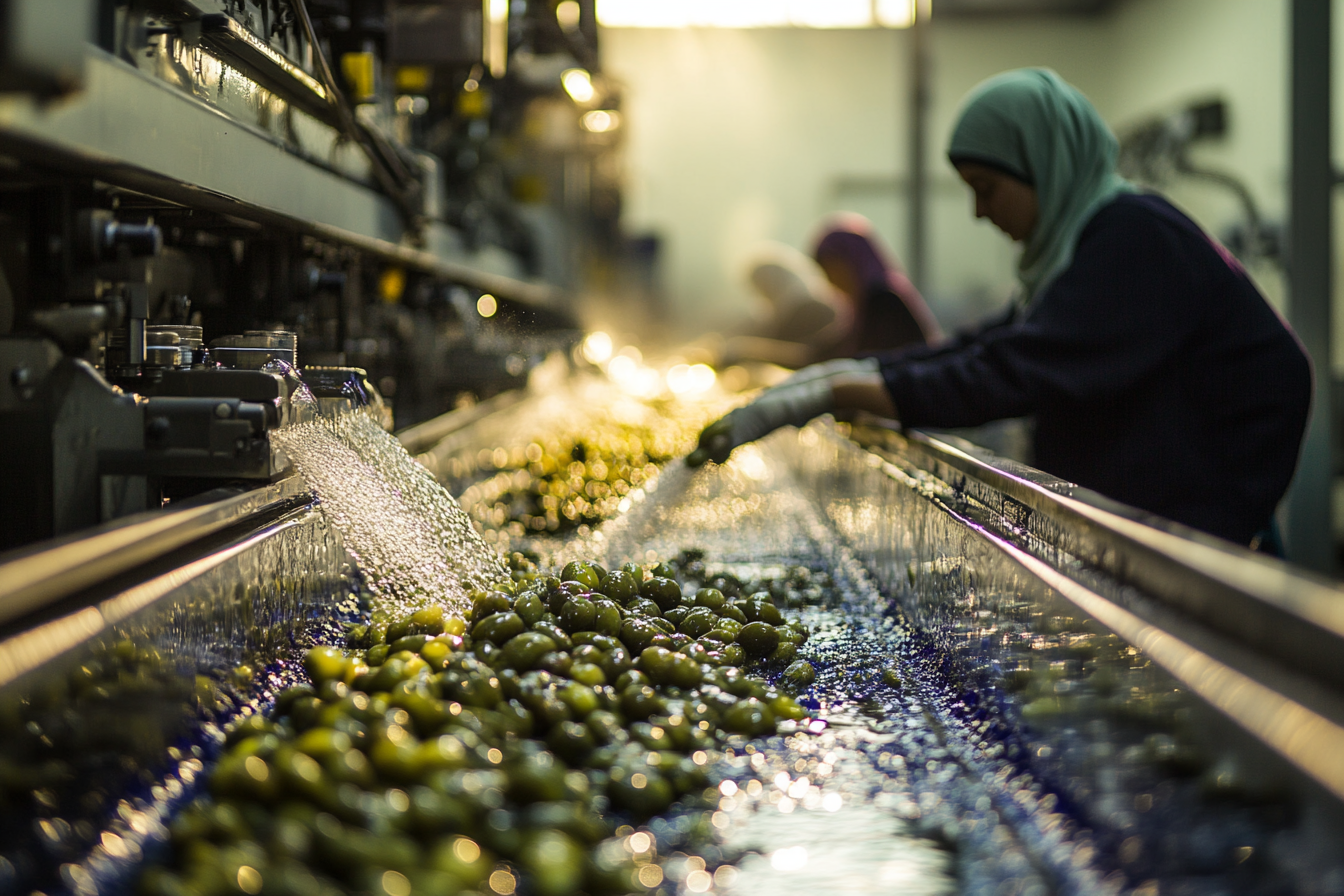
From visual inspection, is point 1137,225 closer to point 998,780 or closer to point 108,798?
point 998,780

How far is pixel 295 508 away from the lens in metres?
1.36

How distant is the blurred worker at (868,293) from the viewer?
4.49 meters

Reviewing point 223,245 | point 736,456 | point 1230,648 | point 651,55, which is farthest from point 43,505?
point 651,55

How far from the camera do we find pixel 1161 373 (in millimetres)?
1813

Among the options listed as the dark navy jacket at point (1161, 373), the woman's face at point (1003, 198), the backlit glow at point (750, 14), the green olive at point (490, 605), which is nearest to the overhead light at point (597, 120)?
the woman's face at point (1003, 198)

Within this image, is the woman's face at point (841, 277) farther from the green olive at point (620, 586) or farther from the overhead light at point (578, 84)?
the green olive at point (620, 586)

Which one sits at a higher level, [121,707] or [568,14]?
[568,14]

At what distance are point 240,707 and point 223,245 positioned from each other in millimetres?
942

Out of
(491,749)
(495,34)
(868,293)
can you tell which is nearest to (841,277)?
(868,293)

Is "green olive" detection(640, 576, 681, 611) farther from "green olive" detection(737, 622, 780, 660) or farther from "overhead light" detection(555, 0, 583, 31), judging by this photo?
"overhead light" detection(555, 0, 583, 31)

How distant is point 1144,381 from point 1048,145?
0.55 m

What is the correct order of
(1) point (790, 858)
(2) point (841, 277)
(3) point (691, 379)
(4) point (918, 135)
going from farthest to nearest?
(4) point (918, 135) < (3) point (691, 379) < (2) point (841, 277) < (1) point (790, 858)

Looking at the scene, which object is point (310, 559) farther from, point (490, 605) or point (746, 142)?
point (746, 142)

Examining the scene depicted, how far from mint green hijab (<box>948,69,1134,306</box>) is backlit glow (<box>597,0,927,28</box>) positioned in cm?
851
